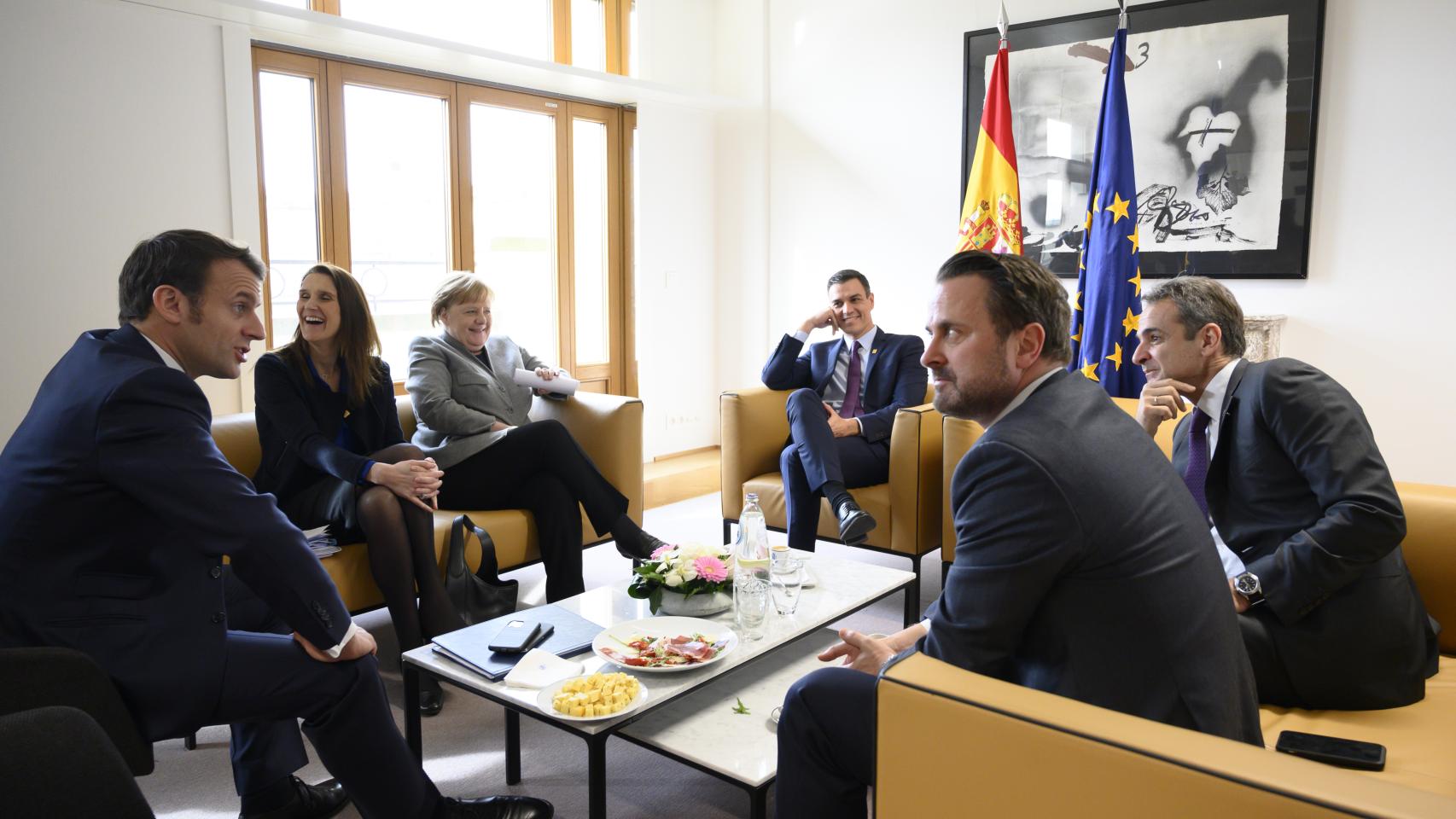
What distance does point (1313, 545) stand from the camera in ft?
6.07

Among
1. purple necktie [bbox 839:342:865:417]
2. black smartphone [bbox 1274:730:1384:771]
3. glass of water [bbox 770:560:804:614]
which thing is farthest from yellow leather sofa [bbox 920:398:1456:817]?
purple necktie [bbox 839:342:865:417]

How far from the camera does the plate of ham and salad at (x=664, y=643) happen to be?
2.09 metres

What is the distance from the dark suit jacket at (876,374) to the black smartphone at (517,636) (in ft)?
6.02

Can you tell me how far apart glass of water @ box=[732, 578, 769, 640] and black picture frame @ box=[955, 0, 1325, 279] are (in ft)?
11.0

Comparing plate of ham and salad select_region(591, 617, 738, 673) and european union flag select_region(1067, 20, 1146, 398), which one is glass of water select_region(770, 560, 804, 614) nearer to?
plate of ham and salad select_region(591, 617, 738, 673)

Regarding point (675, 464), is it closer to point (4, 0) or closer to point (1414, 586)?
point (4, 0)

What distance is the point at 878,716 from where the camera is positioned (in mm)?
1278

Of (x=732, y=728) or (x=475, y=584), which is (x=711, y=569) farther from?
(x=475, y=584)

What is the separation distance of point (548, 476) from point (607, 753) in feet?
3.69

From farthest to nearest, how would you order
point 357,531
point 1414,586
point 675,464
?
point 675,464 → point 357,531 → point 1414,586

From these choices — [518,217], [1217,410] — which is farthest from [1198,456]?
[518,217]

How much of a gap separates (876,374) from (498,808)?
8.06 feet

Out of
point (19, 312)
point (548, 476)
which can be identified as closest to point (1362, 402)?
point (548, 476)

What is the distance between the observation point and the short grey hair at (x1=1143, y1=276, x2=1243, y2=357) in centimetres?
219
